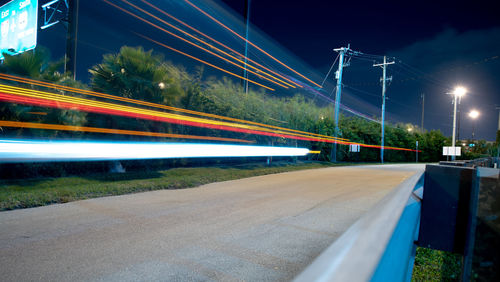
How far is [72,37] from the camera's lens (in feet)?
41.2

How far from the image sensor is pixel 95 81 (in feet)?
42.2

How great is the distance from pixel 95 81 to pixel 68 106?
2700 millimetres

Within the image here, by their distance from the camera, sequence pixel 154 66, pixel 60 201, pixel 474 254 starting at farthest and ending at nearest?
pixel 154 66
pixel 60 201
pixel 474 254

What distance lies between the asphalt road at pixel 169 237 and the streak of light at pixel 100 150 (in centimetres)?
352

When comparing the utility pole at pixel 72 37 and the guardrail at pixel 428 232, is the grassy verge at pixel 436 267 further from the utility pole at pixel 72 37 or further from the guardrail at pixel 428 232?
the utility pole at pixel 72 37

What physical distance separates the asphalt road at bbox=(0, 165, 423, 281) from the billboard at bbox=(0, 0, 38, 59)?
9.87 m

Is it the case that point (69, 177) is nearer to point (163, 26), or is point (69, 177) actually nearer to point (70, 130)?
point (70, 130)

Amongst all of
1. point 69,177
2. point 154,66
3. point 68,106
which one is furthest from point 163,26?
point 69,177

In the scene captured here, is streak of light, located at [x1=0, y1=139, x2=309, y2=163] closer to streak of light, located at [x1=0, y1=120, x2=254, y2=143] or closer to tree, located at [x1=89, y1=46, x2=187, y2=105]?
streak of light, located at [x1=0, y1=120, x2=254, y2=143]

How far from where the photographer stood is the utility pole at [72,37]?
485 inches

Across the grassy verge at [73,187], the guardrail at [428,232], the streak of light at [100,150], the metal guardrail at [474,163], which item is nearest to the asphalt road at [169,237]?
the grassy verge at [73,187]

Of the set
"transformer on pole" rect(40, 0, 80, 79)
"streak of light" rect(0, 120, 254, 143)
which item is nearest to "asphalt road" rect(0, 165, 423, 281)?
"streak of light" rect(0, 120, 254, 143)

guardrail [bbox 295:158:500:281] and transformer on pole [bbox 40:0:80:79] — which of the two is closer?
guardrail [bbox 295:158:500:281]

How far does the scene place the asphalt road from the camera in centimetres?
375
